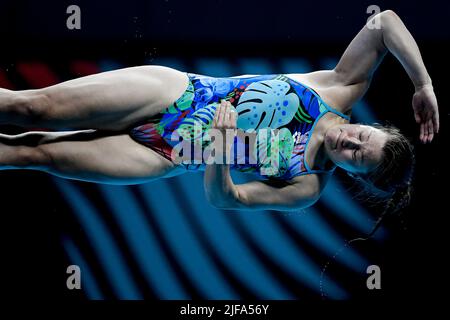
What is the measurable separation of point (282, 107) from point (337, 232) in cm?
103

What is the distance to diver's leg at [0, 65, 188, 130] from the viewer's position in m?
1.33

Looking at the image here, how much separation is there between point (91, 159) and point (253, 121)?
428 mm

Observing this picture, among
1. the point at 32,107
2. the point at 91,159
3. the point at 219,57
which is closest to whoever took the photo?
the point at 32,107

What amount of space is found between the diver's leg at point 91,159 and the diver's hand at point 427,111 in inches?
27.3

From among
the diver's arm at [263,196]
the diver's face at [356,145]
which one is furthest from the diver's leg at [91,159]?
the diver's face at [356,145]

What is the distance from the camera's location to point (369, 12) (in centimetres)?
211

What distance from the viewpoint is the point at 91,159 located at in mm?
1438

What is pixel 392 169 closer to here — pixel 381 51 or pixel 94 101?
pixel 381 51

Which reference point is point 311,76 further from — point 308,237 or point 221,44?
point 308,237

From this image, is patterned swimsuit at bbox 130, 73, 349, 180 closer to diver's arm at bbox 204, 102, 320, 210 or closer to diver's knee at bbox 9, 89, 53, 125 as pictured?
diver's arm at bbox 204, 102, 320, 210

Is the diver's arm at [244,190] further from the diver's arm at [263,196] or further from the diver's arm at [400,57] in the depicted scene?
the diver's arm at [400,57]

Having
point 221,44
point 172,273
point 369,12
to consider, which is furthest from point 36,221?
point 369,12

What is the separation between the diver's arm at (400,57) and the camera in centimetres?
143

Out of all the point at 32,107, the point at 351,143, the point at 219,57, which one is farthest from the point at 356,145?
the point at 219,57
